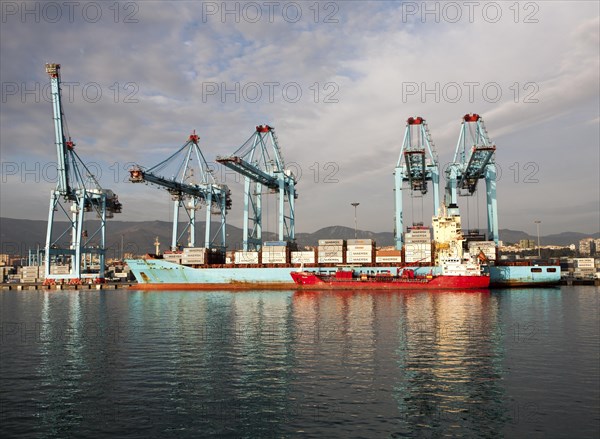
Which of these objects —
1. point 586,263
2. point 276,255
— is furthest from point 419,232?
point 586,263

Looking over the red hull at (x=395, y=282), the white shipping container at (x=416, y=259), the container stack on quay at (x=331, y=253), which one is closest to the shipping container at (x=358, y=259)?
the container stack on quay at (x=331, y=253)

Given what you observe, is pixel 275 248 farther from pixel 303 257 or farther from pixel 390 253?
pixel 390 253

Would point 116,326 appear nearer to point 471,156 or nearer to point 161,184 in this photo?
point 161,184

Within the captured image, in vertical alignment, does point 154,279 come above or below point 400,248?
below

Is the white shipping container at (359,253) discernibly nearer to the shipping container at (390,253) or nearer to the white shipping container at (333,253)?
the white shipping container at (333,253)

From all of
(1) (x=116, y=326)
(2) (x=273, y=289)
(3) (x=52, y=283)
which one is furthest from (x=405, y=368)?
(3) (x=52, y=283)

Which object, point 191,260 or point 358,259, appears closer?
point 358,259

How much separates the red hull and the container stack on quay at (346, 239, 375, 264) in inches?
224

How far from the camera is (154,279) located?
8419 cm

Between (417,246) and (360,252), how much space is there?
9.62m

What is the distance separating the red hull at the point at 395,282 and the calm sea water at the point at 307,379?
3261cm

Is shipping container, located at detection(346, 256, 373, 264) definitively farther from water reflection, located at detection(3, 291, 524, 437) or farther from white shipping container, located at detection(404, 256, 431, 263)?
water reflection, located at detection(3, 291, 524, 437)

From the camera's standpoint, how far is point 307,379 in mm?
18438

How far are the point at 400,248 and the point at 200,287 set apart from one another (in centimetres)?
3608
